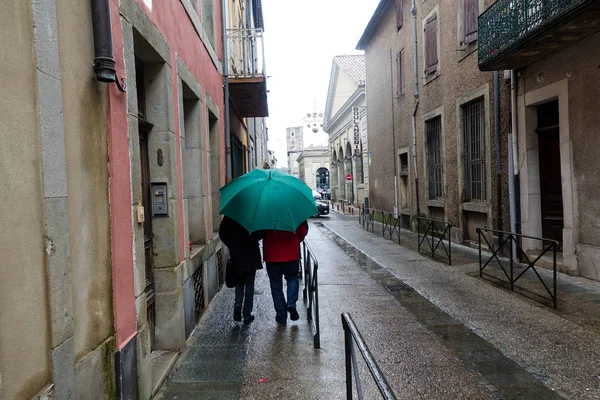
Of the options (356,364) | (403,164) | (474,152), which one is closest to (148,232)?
(356,364)

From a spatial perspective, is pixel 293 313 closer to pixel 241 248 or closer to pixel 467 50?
pixel 241 248

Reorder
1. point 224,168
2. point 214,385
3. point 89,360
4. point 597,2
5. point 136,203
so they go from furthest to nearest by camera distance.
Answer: point 224,168
point 597,2
point 214,385
point 136,203
point 89,360

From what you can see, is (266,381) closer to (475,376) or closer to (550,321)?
(475,376)

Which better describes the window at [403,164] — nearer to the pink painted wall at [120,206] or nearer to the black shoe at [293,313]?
the black shoe at [293,313]

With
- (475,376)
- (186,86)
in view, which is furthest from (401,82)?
(475,376)

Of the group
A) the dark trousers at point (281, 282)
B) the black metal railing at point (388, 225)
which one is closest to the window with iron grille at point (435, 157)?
the black metal railing at point (388, 225)

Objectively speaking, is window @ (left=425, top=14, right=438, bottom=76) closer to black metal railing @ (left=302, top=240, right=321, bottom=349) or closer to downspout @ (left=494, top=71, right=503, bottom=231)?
downspout @ (left=494, top=71, right=503, bottom=231)

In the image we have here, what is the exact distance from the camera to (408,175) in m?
16.5

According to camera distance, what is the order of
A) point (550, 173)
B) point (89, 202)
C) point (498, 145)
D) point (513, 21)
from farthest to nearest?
point (498, 145) < point (550, 173) < point (513, 21) < point (89, 202)

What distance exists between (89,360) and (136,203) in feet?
4.00

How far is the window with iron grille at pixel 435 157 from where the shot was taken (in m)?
13.8

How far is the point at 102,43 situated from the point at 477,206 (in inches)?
402

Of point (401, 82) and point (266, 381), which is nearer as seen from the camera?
point (266, 381)

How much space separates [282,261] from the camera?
5.14 meters
